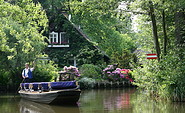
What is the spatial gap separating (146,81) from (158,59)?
1.53m

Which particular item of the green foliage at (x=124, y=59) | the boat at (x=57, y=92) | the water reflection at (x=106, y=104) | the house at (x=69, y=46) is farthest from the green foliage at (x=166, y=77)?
the house at (x=69, y=46)

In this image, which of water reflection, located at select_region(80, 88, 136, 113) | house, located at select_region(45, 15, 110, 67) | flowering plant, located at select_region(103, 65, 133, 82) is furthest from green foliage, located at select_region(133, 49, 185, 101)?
house, located at select_region(45, 15, 110, 67)

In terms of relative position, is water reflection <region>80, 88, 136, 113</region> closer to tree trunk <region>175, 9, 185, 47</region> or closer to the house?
tree trunk <region>175, 9, 185, 47</region>

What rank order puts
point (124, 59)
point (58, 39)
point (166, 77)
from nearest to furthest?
point (166, 77) → point (124, 59) → point (58, 39)

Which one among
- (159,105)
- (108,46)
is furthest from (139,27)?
(108,46)

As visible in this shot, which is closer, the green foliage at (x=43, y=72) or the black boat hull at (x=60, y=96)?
the black boat hull at (x=60, y=96)

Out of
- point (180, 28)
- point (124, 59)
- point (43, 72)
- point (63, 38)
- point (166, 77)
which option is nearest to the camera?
point (166, 77)

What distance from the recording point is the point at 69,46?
117 feet

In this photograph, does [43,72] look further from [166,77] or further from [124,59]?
[166,77]

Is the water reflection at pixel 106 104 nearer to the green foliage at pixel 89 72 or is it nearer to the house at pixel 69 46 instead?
the green foliage at pixel 89 72

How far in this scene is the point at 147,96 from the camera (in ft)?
57.2

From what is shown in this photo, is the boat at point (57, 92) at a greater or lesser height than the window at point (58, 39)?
lesser

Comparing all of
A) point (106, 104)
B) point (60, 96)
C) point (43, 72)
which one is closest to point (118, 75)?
point (43, 72)

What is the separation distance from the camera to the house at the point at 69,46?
34688mm
